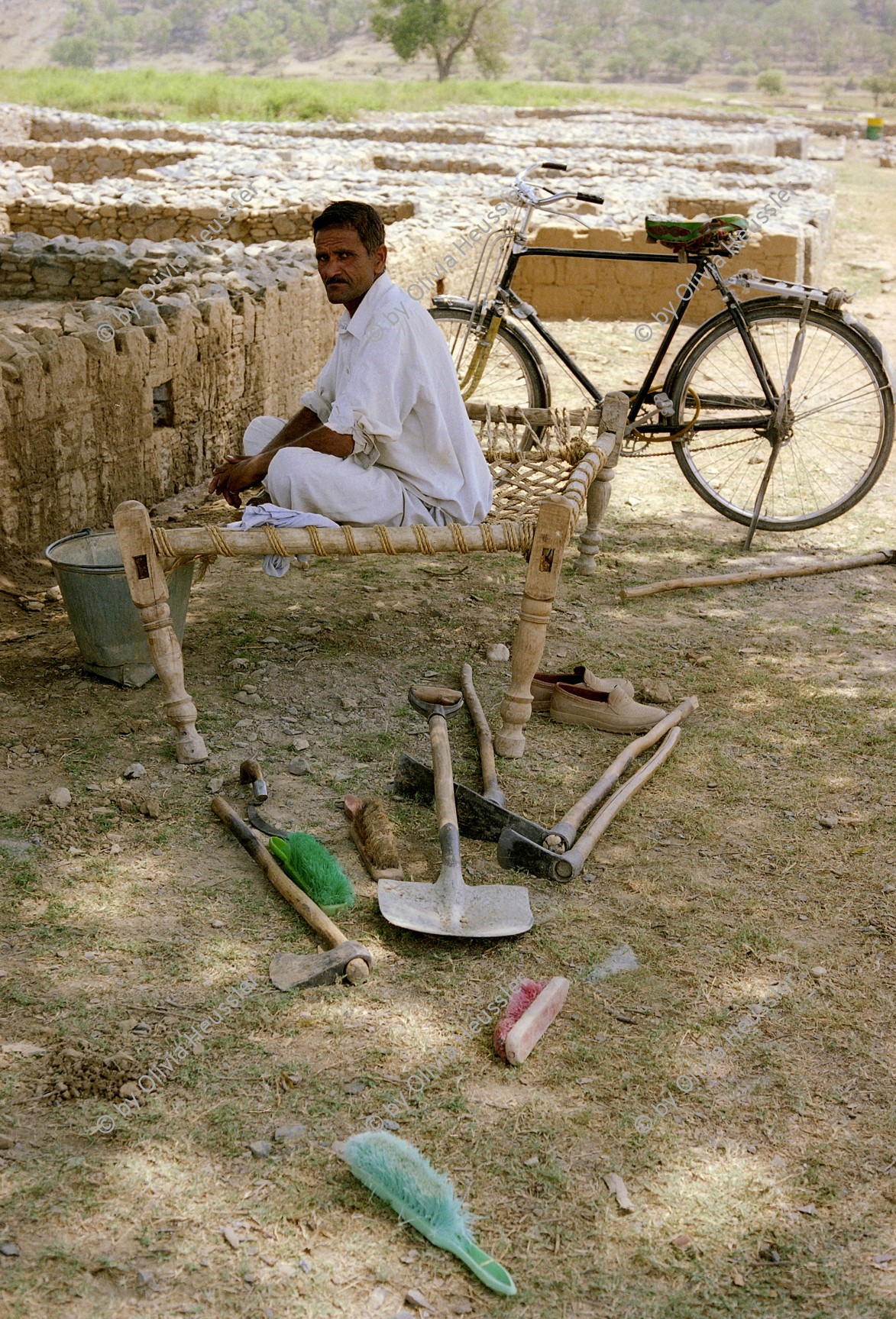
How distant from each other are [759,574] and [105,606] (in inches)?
105

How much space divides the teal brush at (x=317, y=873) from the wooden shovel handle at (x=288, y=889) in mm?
24

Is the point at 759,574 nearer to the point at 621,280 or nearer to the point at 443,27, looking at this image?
the point at 621,280

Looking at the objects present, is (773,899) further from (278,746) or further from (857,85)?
(857,85)

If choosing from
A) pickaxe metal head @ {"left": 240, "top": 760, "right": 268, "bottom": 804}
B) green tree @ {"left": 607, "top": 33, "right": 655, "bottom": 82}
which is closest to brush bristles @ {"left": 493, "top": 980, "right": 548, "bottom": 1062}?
pickaxe metal head @ {"left": 240, "top": 760, "right": 268, "bottom": 804}

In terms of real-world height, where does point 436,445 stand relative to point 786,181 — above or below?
below

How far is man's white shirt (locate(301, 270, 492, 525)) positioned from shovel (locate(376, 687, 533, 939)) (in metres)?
1.24

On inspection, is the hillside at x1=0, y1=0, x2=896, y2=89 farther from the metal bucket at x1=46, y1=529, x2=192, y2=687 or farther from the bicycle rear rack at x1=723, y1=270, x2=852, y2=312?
the metal bucket at x1=46, y1=529, x2=192, y2=687

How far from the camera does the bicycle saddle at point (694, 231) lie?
15.7 ft

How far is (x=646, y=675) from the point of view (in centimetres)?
398

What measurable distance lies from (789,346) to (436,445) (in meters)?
5.69

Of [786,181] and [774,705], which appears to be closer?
[774,705]

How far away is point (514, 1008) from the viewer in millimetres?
2318

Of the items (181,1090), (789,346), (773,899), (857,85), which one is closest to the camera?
(181,1090)

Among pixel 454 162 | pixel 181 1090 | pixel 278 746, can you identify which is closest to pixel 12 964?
pixel 181 1090
